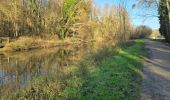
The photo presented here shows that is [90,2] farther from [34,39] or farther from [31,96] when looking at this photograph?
[31,96]

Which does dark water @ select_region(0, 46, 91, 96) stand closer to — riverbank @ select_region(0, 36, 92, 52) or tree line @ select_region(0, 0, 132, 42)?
riverbank @ select_region(0, 36, 92, 52)

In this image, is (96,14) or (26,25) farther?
(96,14)

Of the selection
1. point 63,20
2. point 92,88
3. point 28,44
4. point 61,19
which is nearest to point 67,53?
point 28,44

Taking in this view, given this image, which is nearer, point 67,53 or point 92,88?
point 92,88

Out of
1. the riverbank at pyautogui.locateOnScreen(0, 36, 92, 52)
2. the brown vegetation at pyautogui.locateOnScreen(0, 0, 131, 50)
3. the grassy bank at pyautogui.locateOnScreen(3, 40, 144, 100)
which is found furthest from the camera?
the brown vegetation at pyautogui.locateOnScreen(0, 0, 131, 50)

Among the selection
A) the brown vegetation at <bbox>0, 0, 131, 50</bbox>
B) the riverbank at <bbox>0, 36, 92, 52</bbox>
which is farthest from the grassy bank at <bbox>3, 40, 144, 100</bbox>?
the riverbank at <bbox>0, 36, 92, 52</bbox>

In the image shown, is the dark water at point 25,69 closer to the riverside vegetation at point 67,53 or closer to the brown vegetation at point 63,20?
the riverside vegetation at point 67,53

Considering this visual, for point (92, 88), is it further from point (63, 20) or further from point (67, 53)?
point (63, 20)

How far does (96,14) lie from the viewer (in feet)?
235

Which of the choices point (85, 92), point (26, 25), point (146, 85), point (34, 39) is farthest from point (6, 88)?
point (26, 25)

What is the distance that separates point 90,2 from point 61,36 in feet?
36.6

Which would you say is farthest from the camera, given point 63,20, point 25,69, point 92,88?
point 63,20

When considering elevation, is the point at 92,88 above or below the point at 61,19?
below

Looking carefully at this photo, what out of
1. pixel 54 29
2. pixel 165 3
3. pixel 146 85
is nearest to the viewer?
pixel 146 85
